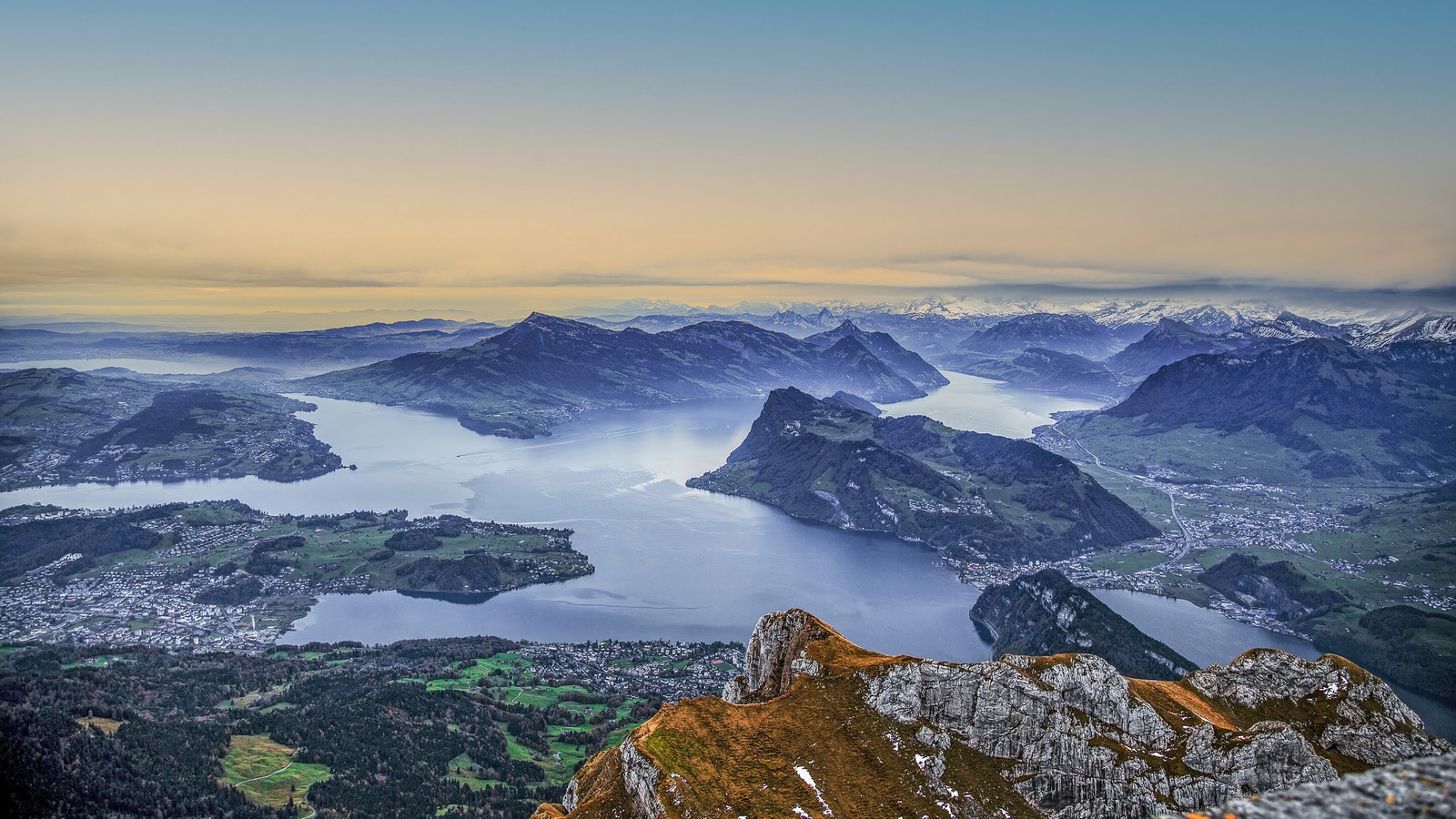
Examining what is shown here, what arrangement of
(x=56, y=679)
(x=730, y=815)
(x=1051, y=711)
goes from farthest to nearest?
(x=56, y=679) → (x=1051, y=711) → (x=730, y=815)

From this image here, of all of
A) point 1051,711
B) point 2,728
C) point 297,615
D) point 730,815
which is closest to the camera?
point 730,815

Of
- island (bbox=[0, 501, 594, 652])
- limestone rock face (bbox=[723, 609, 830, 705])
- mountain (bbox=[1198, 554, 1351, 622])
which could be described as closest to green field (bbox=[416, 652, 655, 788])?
island (bbox=[0, 501, 594, 652])

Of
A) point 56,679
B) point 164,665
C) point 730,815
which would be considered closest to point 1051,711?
point 730,815

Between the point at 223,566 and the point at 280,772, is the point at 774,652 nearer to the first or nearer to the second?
the point at 280,772

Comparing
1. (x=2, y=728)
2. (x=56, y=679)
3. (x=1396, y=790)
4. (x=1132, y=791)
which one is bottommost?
(x=56, y=679)

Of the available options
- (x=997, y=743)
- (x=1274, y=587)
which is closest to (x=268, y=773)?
(x=997, y=743)

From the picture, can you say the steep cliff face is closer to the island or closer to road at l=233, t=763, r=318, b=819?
road at l=233, t=763, r=318, b=819

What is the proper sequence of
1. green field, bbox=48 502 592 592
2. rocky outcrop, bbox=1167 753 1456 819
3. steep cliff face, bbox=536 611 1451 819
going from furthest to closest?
green field, bbox=48 502 592 592, steep cliff face, bbox=536 611 1451 819, rocky outcrop, bbox=1167 753 1456 819

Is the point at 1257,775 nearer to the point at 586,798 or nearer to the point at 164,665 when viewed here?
the point at 586,798
